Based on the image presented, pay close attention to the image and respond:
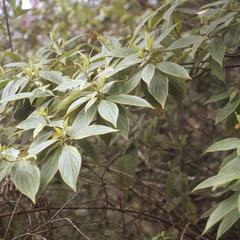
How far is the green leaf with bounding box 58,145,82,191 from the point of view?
106 cm

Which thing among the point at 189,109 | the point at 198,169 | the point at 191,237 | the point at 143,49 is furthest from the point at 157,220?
the point at 189,109

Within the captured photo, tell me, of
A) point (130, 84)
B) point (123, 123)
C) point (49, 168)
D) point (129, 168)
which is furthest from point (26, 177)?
point (129, 168)

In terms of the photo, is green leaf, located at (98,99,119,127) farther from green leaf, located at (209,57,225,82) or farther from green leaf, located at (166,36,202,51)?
green leaf, located at (209,57,225,82)

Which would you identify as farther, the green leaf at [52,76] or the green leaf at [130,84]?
the green leaf at [52,76]

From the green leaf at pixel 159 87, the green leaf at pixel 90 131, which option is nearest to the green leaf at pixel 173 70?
the green leaf at pixel 159 87

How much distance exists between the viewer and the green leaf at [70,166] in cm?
106

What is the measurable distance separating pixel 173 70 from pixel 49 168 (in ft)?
1.43

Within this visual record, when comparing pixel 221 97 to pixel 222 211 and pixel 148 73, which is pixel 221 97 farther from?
pixel 222 211

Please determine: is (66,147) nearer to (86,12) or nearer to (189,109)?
(189,109)

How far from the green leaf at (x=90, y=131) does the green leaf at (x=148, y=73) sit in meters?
0.19

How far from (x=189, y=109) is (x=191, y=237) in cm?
139

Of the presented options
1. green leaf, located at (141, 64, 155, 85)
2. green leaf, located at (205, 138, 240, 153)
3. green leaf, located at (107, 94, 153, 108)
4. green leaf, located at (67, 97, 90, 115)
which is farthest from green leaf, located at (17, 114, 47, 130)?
green leaf, located at (205, 138, 240, 153)

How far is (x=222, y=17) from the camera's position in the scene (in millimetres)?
1562

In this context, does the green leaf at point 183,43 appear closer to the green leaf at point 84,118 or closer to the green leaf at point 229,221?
the green leaf at point 84,118
